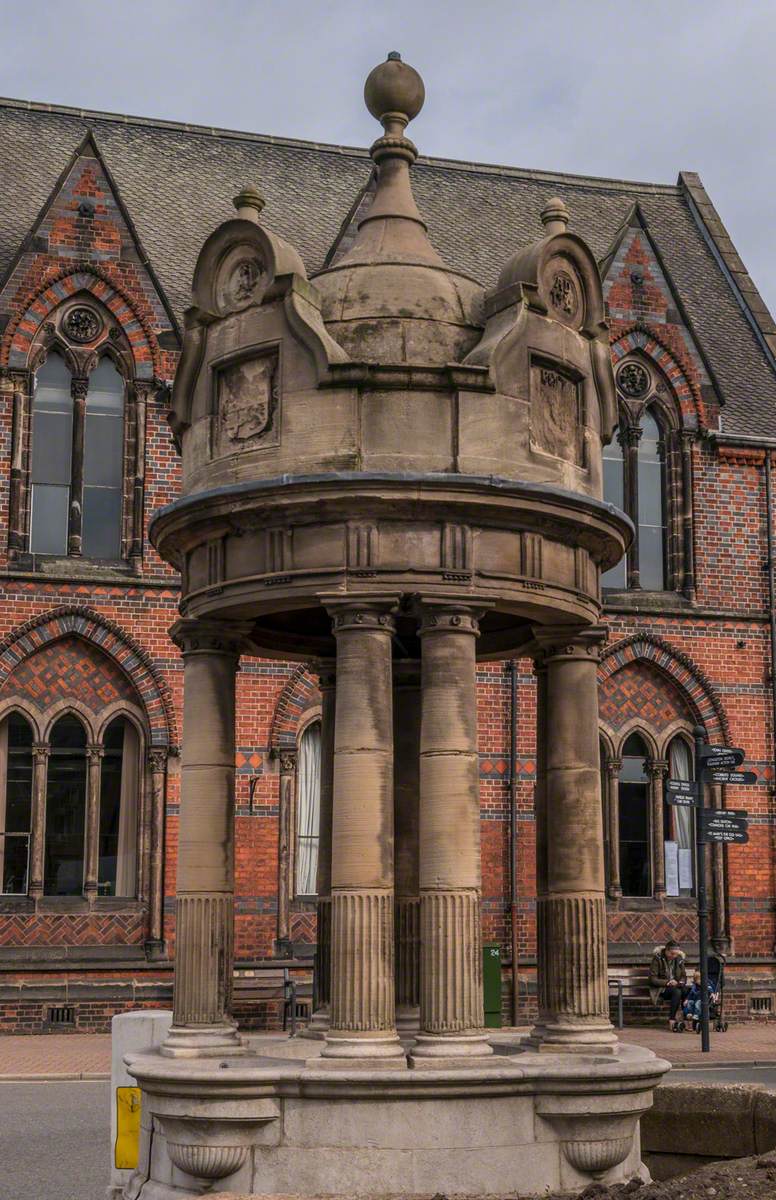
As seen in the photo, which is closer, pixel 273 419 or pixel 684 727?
pixel 273 419

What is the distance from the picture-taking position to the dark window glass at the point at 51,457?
88.1 feet

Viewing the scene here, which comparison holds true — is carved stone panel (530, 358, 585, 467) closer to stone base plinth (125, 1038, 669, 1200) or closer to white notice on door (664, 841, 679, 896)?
stone base plinth (125, 1038, 669, 1200)

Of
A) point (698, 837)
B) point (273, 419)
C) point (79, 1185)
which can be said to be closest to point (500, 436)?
point (273, 419)

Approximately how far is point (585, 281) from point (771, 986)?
19.3 metres

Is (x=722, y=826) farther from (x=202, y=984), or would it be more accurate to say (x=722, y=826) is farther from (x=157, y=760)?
(x=202, y=984)

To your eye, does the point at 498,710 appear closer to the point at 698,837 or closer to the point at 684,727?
the point at 684,727

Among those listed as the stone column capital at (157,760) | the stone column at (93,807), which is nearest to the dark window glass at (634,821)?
the stone column capital at (157,760)

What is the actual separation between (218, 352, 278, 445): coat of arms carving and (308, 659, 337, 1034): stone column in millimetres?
2104

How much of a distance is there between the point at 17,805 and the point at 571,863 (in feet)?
54.2

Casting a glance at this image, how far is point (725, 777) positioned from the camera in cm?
2166

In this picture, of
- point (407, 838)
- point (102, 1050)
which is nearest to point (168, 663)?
point (102, 1050)

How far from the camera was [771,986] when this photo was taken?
92.6 ft

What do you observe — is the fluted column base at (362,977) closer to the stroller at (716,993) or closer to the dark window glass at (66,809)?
the stroller at (716,993)

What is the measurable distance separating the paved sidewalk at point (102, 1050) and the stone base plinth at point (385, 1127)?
962cm
